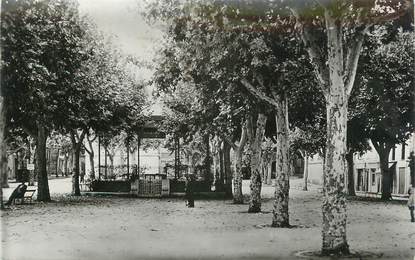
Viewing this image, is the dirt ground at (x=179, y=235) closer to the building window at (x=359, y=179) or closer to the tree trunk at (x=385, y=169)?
the tree trunk at (x=385, y=169)

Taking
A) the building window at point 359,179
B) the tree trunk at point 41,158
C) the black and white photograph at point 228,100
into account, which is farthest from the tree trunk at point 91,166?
the building window at point 359,179

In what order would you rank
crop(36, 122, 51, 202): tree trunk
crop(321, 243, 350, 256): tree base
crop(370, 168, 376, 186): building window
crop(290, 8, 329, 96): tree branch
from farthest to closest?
crop(370, 168, 376, 186): building window < crop(36, 122, 51, 202): tree trunk < crop(290, 8, 329, 96): tree branch < crop(321, 243, 350, 256): tree base

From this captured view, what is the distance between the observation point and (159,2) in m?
18.1

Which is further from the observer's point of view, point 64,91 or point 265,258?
point 64,91

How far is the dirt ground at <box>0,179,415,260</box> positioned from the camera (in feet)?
40.6

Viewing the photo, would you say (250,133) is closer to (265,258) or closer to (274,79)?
(274,79)

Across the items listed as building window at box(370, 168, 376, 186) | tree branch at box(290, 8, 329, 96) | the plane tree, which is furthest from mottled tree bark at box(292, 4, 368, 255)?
building window at box(370, 168, 376, 186)

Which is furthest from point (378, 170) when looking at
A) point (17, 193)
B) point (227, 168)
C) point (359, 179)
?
point (17, 193)

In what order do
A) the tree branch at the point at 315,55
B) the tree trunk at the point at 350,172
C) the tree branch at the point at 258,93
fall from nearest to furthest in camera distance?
the tree branch at the point at 315,55
the tree branch at the point at 258,93
the tree trunk at the point at 350,172

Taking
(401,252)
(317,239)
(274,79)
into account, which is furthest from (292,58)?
(401,252)

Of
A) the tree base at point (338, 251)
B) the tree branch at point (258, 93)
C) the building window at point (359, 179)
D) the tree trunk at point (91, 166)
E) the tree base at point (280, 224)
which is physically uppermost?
the tree branch at point (258, 93)

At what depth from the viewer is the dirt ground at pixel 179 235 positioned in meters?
12.4

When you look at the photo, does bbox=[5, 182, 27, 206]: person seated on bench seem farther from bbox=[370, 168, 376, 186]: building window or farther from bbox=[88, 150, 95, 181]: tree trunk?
bbox=[370, 168, 376, 186]: building window

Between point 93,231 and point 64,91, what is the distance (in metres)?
9.96
